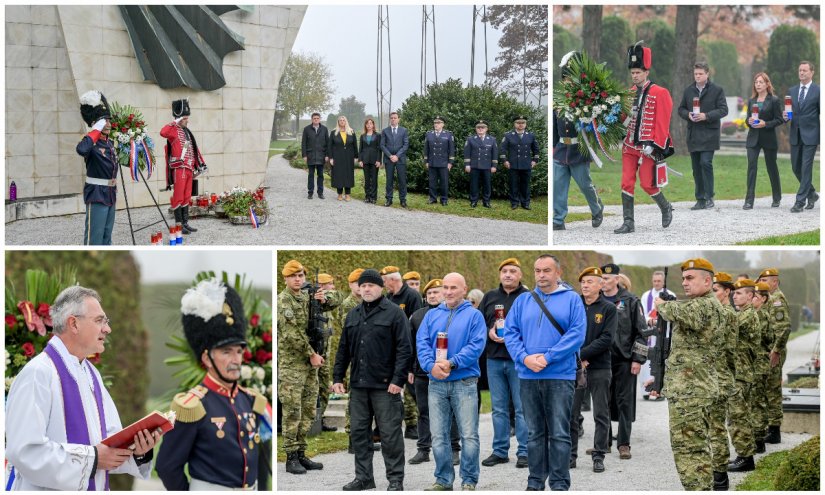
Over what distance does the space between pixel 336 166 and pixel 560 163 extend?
434cm

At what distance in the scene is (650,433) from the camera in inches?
394

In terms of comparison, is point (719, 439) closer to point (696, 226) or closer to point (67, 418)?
point (696, 226)

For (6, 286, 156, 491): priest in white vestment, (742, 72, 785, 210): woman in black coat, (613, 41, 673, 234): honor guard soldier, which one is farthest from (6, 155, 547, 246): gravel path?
(6, 286, 156, 491): priest in white vestment

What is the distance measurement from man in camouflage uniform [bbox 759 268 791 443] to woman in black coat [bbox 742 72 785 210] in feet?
8.93

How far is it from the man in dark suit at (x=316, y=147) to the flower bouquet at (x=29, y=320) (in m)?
7.03

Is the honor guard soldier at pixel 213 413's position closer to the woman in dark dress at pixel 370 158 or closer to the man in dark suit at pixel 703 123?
the man in dark suit at pixel 703 123

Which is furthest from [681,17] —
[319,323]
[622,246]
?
[319,323]

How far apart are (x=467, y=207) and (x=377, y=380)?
7510mm

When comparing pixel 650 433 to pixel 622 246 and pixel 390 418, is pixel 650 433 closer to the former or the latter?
pixel 622 246

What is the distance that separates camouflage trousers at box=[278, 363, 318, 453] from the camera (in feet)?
27.0

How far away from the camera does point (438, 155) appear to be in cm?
→ 1477

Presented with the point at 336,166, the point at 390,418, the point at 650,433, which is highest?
the point at 336,166

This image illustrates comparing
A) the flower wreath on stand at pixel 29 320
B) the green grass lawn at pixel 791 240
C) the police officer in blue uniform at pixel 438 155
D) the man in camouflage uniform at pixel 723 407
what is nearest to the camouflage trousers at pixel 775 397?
the green grass lawn at pixel 791 240

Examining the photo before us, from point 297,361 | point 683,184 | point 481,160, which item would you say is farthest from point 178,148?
point 683,184
